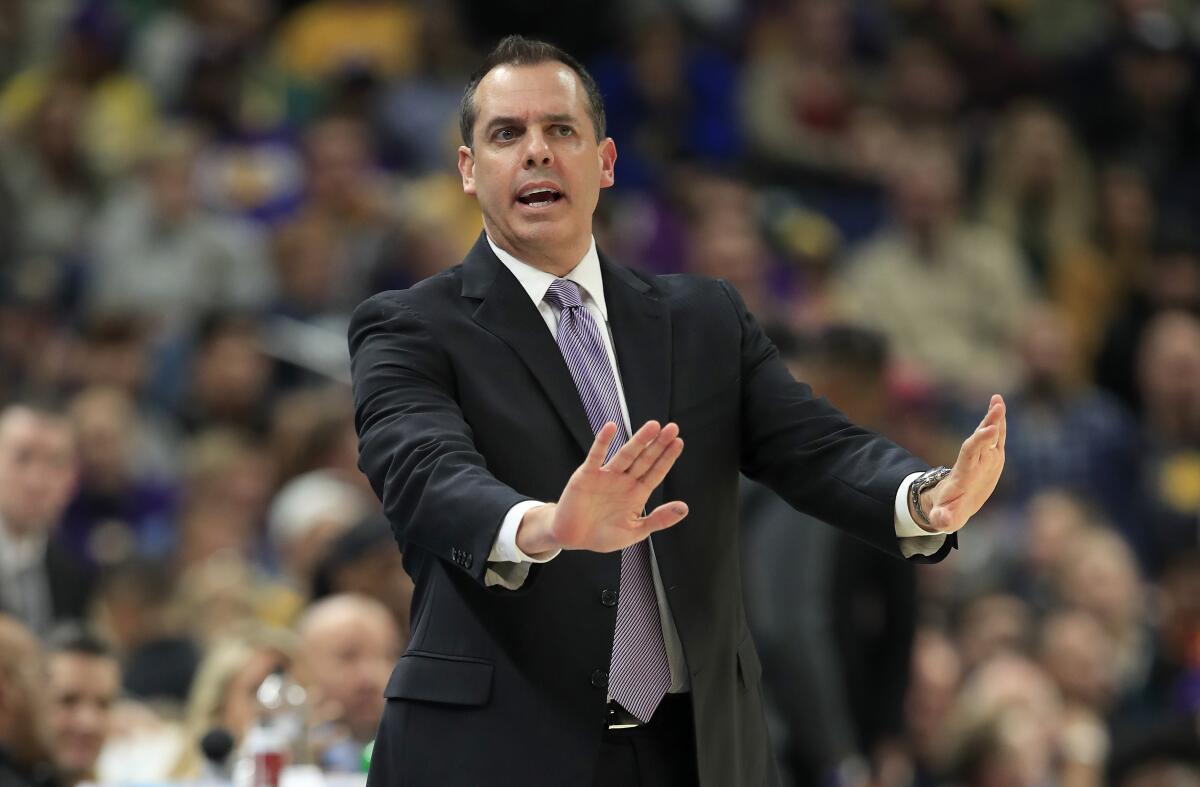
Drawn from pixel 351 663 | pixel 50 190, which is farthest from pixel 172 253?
pixel 351 663

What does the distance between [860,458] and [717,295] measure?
1.51 feet

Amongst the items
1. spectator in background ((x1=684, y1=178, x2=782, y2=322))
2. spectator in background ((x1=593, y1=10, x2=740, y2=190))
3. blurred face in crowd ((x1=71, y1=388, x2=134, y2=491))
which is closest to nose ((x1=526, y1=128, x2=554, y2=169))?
blurred face in crowd ((x1=71, y1=388, x2=134, y2=491))

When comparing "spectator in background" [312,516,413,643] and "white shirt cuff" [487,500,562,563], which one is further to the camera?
"spectator in background" [312,516,413,643]

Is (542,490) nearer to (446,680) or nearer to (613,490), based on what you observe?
(446,680)

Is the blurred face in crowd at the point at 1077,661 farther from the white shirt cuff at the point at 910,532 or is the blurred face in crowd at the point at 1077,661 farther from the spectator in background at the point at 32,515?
the white shirt cuff at the point at 910,532

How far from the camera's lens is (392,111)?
11.6 m

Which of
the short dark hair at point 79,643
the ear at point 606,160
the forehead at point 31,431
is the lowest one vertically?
the short dark hair at point 79,643

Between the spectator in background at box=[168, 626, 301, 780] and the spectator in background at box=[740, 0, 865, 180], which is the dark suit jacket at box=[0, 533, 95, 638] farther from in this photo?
the spectator in background at box=[740, 0, 865, 180]

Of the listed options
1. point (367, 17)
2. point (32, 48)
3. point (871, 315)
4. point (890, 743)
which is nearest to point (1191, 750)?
point (890, 743)

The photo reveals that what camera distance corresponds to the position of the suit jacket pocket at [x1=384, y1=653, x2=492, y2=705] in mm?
3406

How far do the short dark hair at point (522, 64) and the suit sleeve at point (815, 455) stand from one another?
17.4 inches

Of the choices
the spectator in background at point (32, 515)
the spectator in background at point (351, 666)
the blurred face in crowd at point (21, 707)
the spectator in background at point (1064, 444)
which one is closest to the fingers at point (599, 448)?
the blurred face in crowd at point (21, 707)

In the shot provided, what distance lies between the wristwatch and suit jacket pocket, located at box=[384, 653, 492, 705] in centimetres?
75

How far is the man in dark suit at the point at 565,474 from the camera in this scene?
3375mm
